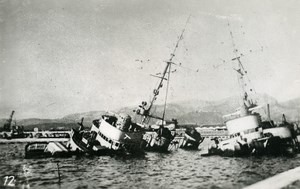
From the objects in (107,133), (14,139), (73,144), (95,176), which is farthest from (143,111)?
(14,139)

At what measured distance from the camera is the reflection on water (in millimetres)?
15841

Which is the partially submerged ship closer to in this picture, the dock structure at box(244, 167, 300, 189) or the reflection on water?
the reflection on water

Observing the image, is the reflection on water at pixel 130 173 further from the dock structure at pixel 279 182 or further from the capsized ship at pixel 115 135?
the dock structure at pixel 279 182

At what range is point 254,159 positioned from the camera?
Answer: 25.7 metres

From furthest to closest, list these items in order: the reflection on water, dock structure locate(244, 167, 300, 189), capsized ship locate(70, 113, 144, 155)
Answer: capsized ship locate(70, 113, 144, 155)
the reflection on water
dock structure locate(244, 167, 300, 189)

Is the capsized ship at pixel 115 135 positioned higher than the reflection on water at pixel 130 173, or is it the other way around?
the capsized ship at pixel 115 135

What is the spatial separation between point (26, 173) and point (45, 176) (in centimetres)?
257

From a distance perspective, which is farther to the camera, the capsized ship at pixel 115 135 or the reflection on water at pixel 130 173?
the capsized ship at pixel 115 135

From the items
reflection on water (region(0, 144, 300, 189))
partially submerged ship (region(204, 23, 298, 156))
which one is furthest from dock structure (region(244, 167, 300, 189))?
partially submerged ship (region(204, 23, 298, 156))

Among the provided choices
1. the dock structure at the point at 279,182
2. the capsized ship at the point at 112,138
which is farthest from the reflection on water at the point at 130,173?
the dock structure at the point at 279,182

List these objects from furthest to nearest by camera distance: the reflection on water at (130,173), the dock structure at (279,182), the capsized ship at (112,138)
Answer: the capsized ship at (112,138), the reflection on water at (130,173), the dock structure at (279,182)

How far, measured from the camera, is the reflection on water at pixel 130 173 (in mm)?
15841

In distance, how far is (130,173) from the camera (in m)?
19.4

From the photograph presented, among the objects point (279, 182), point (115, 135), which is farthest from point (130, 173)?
point (279, 182)
